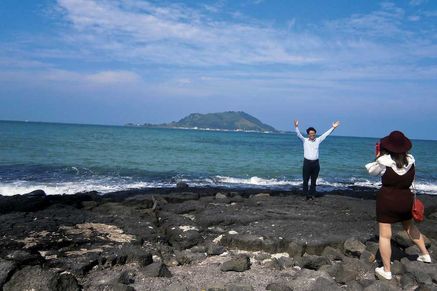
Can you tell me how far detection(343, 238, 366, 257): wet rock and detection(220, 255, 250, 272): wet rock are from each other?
7.65 feet

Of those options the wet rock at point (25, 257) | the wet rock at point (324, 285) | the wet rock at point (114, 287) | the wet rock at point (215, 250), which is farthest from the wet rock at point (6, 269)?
the wet rock at point (324, 285)

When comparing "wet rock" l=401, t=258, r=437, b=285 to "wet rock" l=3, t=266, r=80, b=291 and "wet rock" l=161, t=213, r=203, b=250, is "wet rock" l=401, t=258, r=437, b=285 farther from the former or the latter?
"wet rock" l=3, t=266, r=80, b=291

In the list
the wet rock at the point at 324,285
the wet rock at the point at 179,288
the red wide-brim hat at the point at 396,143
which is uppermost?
the red wide-brim hat at the point at 396,143

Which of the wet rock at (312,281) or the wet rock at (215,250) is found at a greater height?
the wet rock at (312,281)

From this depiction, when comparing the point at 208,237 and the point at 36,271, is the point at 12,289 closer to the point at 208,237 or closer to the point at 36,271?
the point at 36,271

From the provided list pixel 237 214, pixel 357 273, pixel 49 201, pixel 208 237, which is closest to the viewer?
pixel 357 273

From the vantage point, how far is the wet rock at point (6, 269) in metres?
5.83

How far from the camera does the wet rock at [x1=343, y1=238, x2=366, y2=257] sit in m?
7.81

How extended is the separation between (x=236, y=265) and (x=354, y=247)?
2640mm

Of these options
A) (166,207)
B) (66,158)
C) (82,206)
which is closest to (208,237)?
(166,207)

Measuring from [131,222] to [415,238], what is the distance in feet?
20.4

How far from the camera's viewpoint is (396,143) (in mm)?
6105

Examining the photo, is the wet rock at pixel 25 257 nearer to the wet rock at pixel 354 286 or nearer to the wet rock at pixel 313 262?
the wet rock at pixel 313 262

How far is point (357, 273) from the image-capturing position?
21.6 ft
